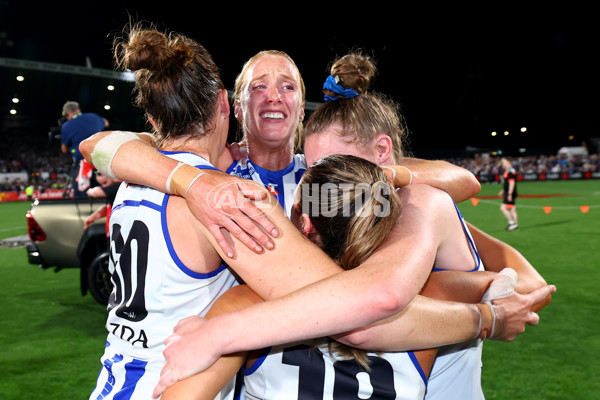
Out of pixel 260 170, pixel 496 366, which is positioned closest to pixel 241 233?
pixel 260 170

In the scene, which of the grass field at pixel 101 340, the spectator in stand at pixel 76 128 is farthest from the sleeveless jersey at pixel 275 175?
the spectator in stand at pixel 76 128

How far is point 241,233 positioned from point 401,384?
686 millimetres

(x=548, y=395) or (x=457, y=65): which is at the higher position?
(x=457, y=65)

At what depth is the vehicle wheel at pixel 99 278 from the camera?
21.4ft

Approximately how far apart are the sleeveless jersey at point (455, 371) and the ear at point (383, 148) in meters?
0.61

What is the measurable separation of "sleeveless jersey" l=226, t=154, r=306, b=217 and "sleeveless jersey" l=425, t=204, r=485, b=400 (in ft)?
4.81

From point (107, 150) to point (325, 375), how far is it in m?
1.19

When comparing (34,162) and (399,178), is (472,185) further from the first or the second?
(34,162)

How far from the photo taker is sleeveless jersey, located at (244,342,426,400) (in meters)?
1.55

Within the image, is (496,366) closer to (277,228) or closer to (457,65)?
(277,228)

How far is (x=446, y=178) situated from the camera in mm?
2355

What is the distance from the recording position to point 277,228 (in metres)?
1.51

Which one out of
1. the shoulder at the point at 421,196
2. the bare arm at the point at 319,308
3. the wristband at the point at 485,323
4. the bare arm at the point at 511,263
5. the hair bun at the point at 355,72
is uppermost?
the hair bun at the point at 355,72

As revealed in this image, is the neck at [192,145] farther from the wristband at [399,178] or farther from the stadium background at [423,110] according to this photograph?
the stadium background at [423,110]
